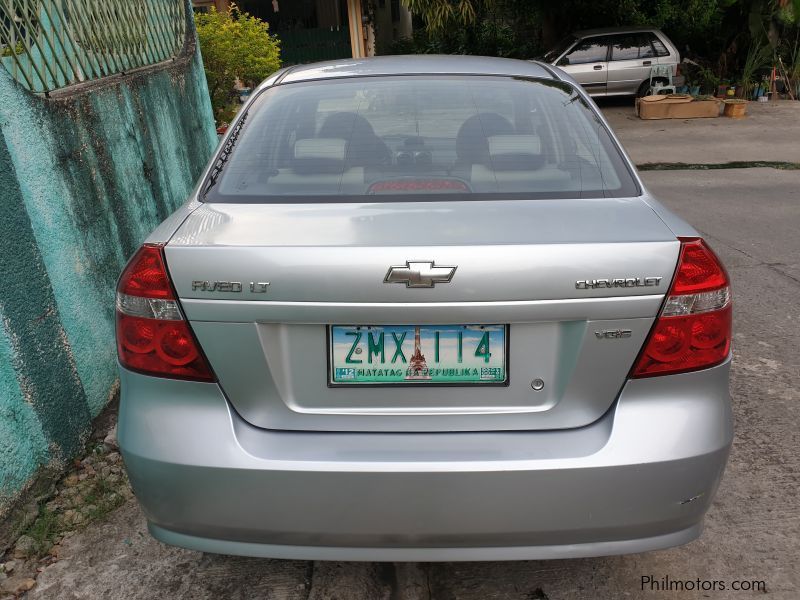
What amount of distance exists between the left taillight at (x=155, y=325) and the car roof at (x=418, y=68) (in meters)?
1.25

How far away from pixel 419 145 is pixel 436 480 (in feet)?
3.87

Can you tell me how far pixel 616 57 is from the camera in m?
15.0

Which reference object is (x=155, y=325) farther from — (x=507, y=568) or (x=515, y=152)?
(x=507, y=568)

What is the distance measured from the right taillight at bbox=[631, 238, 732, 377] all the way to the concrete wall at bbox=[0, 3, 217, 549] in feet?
7.21

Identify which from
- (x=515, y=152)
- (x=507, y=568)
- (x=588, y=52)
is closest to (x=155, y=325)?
(x=515, y=152)

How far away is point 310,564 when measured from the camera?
247 centimetres

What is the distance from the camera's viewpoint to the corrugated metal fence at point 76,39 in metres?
3.09

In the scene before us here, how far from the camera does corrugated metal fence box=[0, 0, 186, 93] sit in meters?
3.09

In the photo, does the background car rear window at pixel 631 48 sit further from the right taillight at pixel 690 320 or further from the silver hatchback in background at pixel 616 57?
the right taillight at pixel 690 320

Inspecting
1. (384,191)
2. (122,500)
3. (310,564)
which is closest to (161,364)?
(384,191)

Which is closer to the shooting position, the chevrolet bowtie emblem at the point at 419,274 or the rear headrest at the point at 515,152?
the chevrolet bowtie emblem at the point at 419,274

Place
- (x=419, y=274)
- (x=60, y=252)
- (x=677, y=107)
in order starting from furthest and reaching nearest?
(x=677, y=107), (x=60, y=252), (x=419, y=274)

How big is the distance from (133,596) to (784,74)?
16.7 meters

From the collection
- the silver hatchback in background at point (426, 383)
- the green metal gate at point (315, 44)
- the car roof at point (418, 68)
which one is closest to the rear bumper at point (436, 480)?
the silver hatchback in background at point (426, 383)
